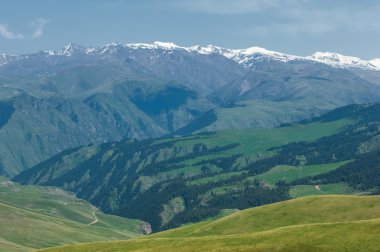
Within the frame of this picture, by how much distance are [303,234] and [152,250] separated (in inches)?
1438

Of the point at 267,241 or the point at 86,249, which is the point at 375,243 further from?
the point at 86,249

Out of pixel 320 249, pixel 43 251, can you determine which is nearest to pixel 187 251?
pixel 320 249

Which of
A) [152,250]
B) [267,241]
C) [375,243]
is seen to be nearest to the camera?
[375,243]

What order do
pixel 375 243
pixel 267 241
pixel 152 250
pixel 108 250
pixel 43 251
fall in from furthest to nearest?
pixel 43 251
pixel 108 250
pixel 152 250
pixel 267 241
pixel 375 243

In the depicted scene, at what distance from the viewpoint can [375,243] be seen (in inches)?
5251

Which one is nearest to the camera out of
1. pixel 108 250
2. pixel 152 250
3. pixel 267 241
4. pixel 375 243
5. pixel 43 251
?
pixel 375 243

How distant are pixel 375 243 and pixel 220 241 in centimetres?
3764

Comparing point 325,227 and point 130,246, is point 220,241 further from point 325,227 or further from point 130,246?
point 130,246

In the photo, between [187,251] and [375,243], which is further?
[187,251]

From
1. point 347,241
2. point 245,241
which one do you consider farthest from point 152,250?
point 347,241

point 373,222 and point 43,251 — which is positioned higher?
point 373,222

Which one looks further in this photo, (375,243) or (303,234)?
(303,234)

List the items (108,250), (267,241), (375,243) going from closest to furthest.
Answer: (375,243), (267,241), (108,250)

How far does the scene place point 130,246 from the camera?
612ft
